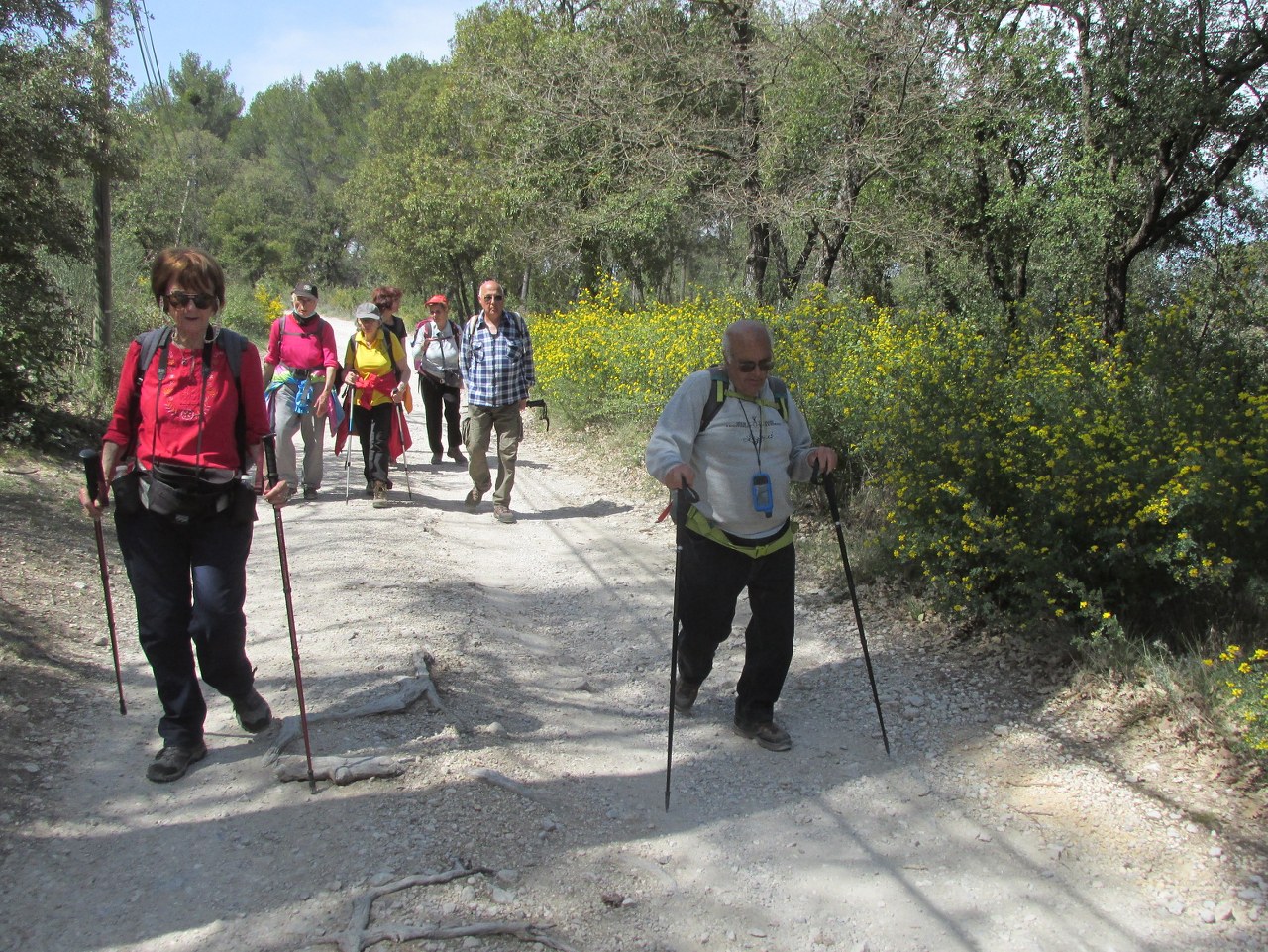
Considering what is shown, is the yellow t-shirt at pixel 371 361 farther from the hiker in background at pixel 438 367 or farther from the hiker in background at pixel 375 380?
the hiker in background at pixel 438 367

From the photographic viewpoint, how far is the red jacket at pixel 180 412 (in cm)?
360

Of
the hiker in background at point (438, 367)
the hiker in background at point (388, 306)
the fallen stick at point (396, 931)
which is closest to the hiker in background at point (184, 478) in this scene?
the fallen stick at point (396, 931)

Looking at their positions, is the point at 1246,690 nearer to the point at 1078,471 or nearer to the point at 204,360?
the point at 1078,471

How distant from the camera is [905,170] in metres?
15.6

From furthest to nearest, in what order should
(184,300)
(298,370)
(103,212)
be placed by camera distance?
(103,212), (298,370), (184,300)

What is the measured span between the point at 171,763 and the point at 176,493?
1.06 metres

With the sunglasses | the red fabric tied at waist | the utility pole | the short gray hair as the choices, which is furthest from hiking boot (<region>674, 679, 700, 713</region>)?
the utility pole

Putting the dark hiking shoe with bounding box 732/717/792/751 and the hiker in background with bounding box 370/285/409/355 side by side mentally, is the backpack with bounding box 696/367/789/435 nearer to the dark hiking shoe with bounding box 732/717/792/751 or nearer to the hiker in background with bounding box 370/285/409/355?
the dark hiking shoe with bounding box 732/717/792/751

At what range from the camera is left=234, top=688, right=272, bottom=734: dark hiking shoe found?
13.4ft

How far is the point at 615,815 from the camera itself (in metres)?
3.79

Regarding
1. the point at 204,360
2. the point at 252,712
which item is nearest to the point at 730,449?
the point at 204,360

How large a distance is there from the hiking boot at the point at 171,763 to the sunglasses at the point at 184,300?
1.69 meters

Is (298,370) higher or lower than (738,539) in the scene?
higher

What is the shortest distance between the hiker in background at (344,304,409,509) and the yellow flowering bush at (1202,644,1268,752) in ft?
21.3
